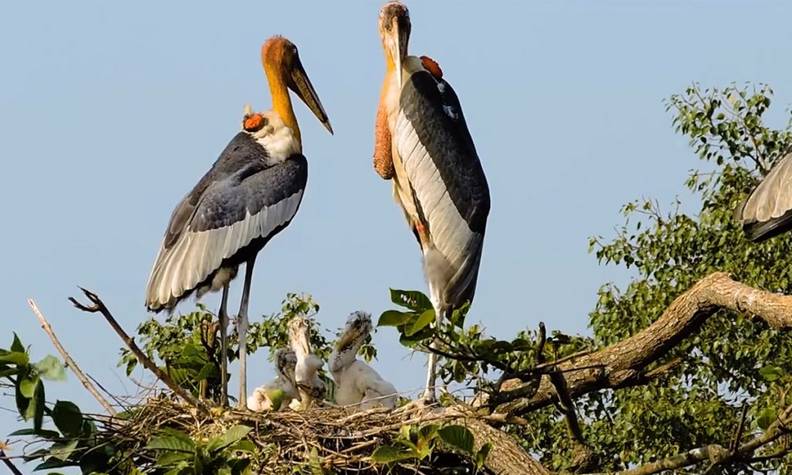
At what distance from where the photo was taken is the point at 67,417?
203 inches

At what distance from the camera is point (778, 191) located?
21.5 ft

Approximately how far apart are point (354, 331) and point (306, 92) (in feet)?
3.78

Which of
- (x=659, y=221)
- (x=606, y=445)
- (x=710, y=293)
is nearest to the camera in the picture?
(x=710, y=293)

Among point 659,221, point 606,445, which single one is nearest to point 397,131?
point 606,445

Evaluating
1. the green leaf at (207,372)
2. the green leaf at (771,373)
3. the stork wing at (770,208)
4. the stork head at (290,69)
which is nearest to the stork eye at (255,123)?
the stork head at (290,69)

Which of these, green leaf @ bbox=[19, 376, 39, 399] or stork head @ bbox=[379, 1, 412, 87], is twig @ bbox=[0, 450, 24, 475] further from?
stork head @ bbox=[379, 1, 412, 87]

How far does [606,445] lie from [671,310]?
10.8ft

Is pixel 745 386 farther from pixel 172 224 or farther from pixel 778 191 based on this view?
pixel 172 224

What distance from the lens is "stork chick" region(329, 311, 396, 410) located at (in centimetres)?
701

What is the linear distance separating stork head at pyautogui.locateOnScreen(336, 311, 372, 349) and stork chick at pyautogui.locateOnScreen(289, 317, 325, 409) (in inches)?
5.2

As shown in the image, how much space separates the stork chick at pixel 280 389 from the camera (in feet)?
22.5

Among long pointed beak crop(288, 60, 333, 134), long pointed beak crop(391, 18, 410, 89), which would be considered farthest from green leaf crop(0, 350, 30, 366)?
long pointed beak crop(288, 60, 333, 134)

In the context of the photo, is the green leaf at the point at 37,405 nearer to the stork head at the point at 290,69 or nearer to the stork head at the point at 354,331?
the stork head at the point at 354,331

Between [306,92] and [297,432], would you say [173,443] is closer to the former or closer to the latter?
[297,432]
